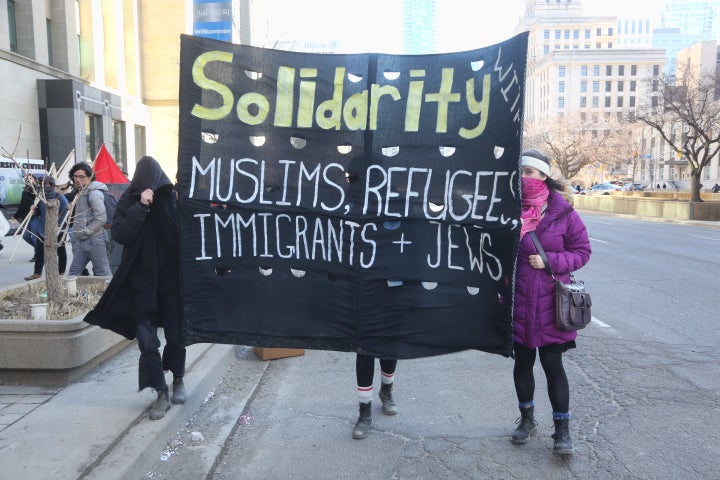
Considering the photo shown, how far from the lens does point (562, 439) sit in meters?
3.87

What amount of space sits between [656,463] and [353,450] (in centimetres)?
189

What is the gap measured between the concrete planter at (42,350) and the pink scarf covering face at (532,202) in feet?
11.1

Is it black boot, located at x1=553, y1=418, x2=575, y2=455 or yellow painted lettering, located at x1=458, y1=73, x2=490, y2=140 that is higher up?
yellow painted lettering, located at x1=458, y1=73, x2=490, y2=140

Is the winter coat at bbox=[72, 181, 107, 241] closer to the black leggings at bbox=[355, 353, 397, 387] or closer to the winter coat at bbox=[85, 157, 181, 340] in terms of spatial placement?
the winter coat at bbox=[85, 157, 181, 340]

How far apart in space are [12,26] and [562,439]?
80.6ft

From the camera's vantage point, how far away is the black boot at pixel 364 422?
4207 millimetres

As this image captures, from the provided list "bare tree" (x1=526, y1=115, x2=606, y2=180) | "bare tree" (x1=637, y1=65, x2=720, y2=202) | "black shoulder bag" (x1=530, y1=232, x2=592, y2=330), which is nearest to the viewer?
"black shoulder bag" (x1=530, y1=232, x2=592, y2=330)

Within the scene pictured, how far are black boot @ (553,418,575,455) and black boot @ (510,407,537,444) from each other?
0.23 m

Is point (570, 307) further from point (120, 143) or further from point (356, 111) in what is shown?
point (120, 143)

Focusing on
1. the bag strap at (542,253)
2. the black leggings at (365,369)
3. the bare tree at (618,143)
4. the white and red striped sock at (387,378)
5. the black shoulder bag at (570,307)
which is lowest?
the white and red striped sock at (387,378)

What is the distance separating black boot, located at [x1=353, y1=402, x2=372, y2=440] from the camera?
13.8 ft

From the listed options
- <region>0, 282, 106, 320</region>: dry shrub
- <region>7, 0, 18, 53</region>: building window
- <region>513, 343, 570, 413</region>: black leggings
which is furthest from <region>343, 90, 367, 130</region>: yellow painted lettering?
<region>7, 0, 18, 53</region>: building window

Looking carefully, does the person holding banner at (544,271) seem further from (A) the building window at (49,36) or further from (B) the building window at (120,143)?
(B) the building window at (120,143)

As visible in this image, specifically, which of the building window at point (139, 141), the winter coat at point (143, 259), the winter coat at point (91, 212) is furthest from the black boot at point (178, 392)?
the building window at point (139, 141)
